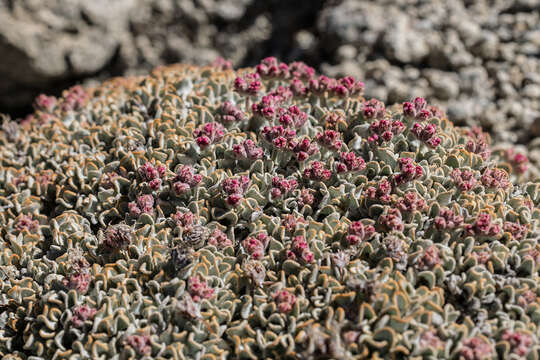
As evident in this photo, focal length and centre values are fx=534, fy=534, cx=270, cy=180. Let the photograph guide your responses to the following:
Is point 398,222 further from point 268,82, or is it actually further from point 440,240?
point 268,82

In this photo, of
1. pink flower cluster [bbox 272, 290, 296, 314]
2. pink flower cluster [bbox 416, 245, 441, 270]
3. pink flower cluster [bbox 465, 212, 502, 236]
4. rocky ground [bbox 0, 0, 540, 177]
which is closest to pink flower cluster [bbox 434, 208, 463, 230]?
pink flower cluster [bbox 465, 212, 502, 236]

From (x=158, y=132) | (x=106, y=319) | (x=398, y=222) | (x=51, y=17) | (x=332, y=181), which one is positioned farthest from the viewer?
(x=51, y=17)

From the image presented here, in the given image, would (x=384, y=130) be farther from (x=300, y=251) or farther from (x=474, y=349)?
(x=474, y=349)

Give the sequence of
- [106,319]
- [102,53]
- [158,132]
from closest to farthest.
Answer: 1. [106,319]
2. [158,132]
3. [102,53]

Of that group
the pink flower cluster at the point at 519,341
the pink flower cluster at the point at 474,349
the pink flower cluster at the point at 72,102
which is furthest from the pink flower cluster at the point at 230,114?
the pink flower cluster at the point at 519,341

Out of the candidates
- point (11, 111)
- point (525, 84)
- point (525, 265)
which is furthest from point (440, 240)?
point (11, 111)

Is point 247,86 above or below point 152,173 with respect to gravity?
above

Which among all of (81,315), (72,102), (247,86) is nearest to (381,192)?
(247,86)

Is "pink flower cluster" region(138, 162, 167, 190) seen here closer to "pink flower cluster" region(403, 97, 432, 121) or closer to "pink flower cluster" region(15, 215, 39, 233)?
"pink flower cluster" region(15, 215, 39, 233)
